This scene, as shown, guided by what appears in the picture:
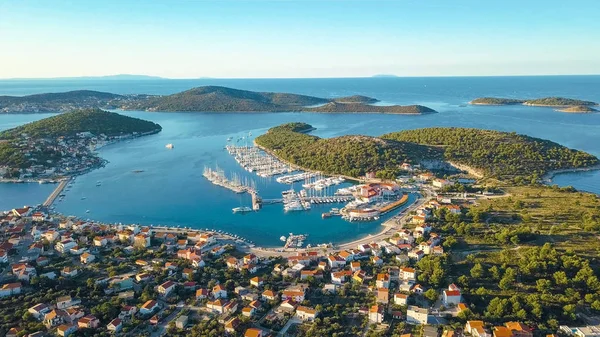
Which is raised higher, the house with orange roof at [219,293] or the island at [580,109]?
the island at [580,109]

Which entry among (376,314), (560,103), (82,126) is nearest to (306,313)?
(376,314)

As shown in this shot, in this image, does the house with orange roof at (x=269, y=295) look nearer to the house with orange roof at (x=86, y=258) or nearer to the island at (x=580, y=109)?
the house with orange roof at (x=86, y=258)

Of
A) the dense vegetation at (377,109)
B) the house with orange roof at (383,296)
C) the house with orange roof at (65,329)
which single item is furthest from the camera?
the dense vegetation at (377,109)

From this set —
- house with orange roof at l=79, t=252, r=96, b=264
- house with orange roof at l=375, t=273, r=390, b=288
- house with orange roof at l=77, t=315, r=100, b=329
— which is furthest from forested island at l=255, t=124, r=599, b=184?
house with orange roof at l=77, t=315, r=100, b=329

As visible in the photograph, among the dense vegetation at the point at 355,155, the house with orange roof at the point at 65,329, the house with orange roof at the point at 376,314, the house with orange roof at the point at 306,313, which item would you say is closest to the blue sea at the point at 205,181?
the dense vegetation at the point at 355,155

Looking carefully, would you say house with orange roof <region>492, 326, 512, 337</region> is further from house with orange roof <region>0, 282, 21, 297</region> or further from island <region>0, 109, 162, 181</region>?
island <region>0, 109, 162, 181</region>

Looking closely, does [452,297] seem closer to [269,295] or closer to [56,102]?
[269,295]

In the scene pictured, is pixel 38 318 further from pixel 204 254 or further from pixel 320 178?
pixel 320 178

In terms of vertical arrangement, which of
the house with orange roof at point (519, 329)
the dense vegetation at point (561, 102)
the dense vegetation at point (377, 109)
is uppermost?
the dense vegetation at point (561, 102)
